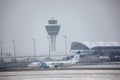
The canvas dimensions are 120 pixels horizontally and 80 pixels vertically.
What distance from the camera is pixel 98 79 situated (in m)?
3.28

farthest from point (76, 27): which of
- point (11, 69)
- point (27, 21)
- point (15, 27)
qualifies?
point (11, 69)

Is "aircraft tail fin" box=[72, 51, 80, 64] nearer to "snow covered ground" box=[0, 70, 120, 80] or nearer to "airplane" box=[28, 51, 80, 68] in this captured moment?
"airplane" box=[28, 51, 80, 68]

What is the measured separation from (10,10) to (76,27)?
1.25 meters

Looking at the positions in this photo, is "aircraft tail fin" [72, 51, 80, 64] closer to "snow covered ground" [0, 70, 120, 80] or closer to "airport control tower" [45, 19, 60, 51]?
"snow covered ground" [0, 70, 120, 80]

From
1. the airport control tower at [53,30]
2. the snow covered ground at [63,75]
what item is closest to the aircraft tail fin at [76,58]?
the snow covered ground at [63,75]

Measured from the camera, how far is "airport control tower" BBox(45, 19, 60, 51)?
3.38 meters

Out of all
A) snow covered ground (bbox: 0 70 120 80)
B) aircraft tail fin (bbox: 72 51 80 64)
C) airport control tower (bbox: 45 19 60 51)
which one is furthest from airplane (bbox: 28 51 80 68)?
airport control tower (bbox: 45 19 60 51)

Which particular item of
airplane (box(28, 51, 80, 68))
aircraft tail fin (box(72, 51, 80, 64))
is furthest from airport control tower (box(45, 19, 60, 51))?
aircraft tail fin (box(72, 51, 80, 64))

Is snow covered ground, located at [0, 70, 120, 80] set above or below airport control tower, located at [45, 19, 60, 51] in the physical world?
below

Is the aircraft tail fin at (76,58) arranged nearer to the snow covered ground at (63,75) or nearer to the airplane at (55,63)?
the airplane at (55,63)

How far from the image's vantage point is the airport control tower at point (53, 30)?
11.1 ft

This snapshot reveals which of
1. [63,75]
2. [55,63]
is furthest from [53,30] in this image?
[63,75]

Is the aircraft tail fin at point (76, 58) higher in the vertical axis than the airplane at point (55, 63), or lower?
higher

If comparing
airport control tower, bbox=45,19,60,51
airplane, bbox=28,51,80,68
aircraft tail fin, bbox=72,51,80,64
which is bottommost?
airplane, bbox=28,51,80,68
